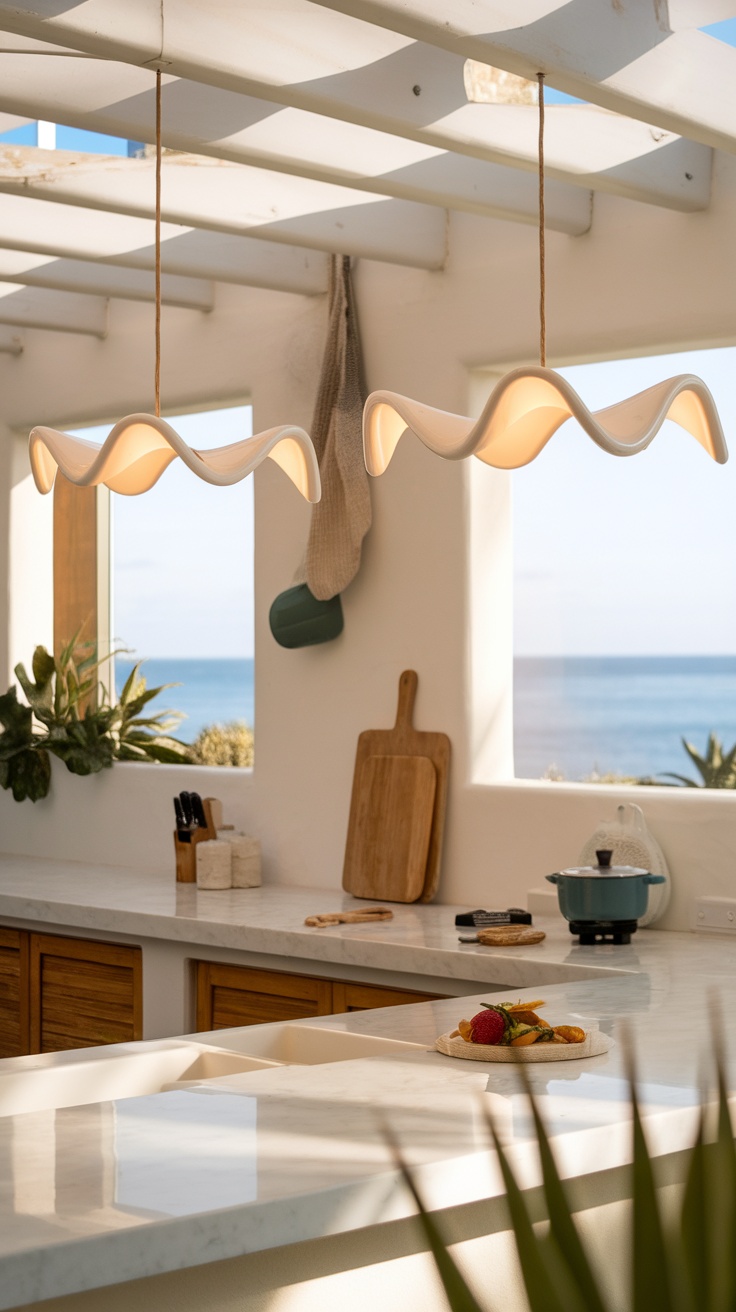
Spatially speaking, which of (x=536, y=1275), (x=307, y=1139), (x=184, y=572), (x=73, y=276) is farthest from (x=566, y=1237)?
(x=184, y=572)

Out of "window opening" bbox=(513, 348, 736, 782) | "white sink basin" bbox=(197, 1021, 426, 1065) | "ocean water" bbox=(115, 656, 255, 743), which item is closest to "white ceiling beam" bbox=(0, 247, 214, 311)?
"white sink basin" bbox=(197, 1021, 426, 1065)

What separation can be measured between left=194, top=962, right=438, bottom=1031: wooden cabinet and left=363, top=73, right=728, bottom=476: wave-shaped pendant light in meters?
1.32

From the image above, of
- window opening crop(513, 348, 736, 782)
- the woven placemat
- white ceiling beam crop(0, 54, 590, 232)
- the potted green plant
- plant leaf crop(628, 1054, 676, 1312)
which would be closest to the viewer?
plant leaf crop(628, 1054, 676, 1312)

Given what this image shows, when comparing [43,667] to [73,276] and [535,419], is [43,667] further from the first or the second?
[535,419]

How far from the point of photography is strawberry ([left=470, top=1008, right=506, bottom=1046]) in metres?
2.27

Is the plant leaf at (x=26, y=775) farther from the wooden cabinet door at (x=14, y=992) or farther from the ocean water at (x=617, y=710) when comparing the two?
the ocean water at (x=617, y=710)

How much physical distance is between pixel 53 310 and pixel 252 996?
245 cm

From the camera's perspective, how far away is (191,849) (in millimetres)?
4590

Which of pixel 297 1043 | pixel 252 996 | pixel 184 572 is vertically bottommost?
pixel 252 996

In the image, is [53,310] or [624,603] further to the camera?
[624,603]

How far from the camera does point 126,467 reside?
270 cm

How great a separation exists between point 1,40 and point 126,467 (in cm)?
91

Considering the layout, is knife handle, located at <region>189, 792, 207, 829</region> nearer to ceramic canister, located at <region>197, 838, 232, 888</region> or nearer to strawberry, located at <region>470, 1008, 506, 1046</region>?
ceramic canister, located at <region>197, 838, 232, 888</region>

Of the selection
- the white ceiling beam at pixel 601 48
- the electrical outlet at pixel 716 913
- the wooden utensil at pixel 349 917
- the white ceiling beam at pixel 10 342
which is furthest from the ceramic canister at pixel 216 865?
the white ceiling beam at pixel 601 48
